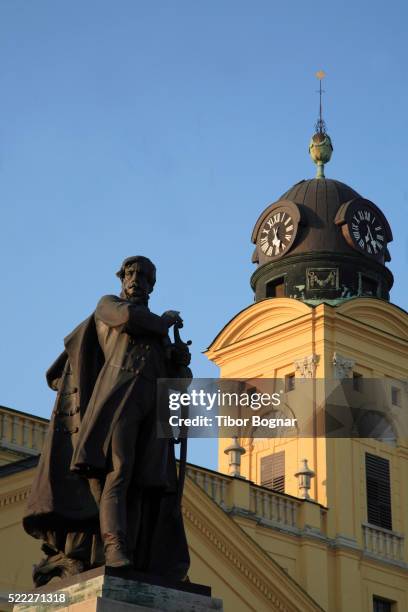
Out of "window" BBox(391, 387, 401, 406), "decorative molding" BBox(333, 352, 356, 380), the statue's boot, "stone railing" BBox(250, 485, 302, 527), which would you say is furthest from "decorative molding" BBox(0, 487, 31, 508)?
the statue's boot

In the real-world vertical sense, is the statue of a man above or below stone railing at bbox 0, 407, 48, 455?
below

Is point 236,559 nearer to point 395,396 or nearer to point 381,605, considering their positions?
point 381,605

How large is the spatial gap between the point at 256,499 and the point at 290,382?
4.60m

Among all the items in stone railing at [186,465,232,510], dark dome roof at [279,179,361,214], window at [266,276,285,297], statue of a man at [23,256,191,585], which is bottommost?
statue of a man at [23,256,191,585]

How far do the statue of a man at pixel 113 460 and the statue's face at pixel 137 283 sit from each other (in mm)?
130

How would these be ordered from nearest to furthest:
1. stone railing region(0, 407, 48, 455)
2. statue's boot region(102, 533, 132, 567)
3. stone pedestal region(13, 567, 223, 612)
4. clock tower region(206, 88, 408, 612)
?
1. stone pedestal region(13, 567, 223, 612)
2. statue's boot region(102, 533, 132, 567)
3. stone railing region(0, 407, 48, 455)
4. clock tower region(206, 88, 408, 612)

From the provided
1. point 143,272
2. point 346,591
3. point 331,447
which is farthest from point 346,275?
point 143,272

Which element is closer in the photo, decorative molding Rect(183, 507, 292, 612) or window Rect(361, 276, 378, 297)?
decorative molding Rect(183, 507, 292, 612)

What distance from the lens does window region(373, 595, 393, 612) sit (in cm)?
3061

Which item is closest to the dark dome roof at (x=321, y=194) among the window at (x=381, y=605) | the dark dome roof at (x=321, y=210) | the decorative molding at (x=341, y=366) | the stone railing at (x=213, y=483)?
the dark dome roof at (x=321, y=210)

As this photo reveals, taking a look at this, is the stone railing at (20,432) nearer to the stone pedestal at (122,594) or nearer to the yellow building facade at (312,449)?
the yellow building facade at (312,449)

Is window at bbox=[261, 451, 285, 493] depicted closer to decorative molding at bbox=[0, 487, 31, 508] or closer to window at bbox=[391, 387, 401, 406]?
window at bbox=[391, 387, 401, 406]

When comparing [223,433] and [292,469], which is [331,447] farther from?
[223,433]

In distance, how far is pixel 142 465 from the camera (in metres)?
7.75
